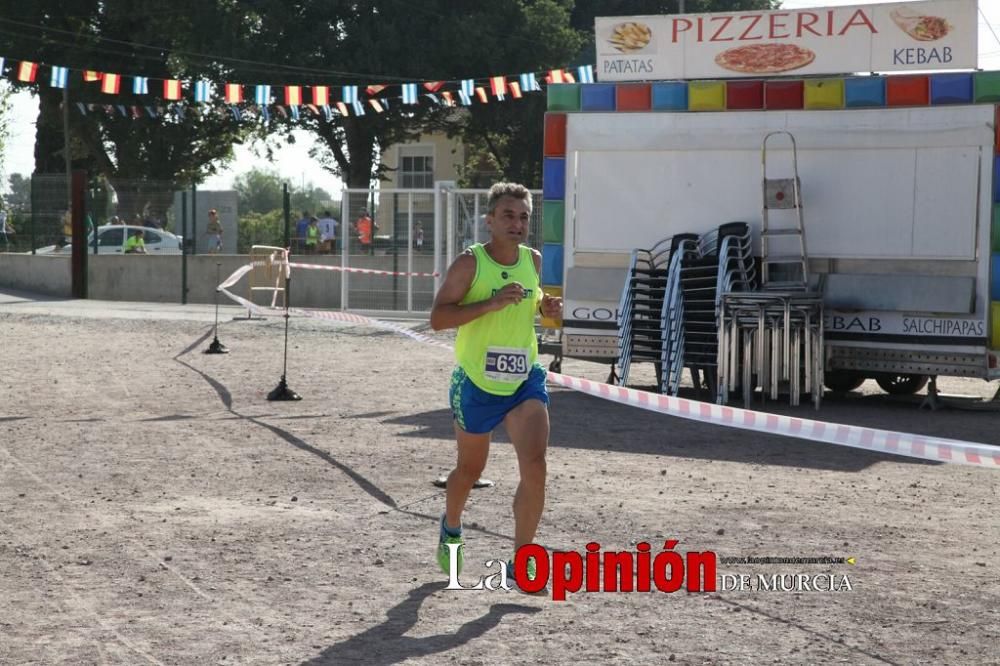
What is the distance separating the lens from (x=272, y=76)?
1682 inches

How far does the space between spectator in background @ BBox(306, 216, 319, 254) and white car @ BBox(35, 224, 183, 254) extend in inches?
110

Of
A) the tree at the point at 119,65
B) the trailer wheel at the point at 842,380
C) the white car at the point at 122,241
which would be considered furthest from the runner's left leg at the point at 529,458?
the tree at the point at 119,65

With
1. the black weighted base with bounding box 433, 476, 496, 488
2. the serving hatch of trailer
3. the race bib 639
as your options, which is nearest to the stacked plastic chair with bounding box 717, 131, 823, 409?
the serving hatch of trailer

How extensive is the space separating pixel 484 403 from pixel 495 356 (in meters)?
0.21

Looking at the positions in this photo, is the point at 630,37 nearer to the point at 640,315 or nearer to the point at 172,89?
the point at 640,315

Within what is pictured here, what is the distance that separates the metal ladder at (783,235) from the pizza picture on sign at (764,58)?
689mm

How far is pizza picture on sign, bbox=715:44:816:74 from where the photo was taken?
46.8ft

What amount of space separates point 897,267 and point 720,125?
85.6 inches

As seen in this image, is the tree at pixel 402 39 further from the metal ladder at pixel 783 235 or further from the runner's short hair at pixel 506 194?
the runner's short hair at pixel 506 194

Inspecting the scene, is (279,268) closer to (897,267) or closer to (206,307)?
(206,307)

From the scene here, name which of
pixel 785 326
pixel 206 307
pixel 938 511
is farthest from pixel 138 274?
pixel 938 511

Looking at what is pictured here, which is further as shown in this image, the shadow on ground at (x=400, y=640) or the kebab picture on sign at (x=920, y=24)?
the kebab picture on sign at (x=920, y=24)

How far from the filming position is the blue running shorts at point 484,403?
6512 millimetres

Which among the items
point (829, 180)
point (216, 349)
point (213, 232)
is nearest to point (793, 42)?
point (829, 180)
